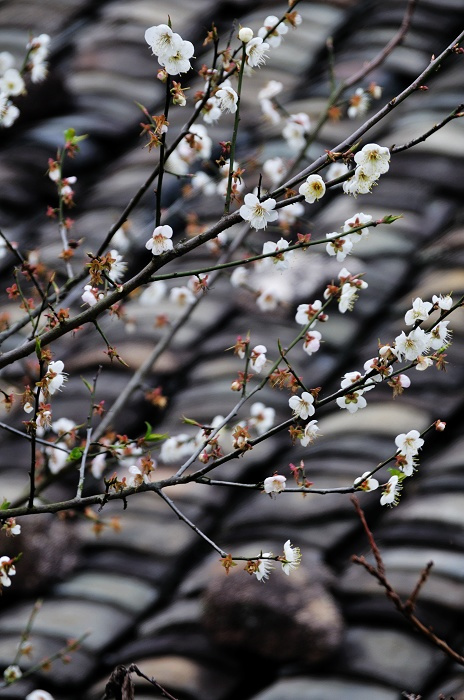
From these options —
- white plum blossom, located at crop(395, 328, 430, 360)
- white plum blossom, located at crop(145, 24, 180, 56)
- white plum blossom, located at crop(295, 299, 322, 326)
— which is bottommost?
white plum blossom, located at crop(395, 328, 430, 360)

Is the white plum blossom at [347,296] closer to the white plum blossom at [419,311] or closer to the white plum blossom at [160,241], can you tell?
the white plum blossom at [419,311]

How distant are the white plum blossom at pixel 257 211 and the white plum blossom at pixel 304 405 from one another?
0.34m

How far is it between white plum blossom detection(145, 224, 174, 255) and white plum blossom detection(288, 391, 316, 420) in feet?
1.22

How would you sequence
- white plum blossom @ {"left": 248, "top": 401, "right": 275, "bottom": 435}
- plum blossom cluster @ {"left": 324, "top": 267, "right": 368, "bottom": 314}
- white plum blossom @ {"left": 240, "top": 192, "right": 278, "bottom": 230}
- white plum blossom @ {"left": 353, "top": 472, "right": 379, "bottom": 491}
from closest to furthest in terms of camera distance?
white plum blossom @ {"left": 240, "top": 192, "right": 278, "bottom": 230}, white plum blossom @ {"left": 353, "top": 472, "right": 379, "bottom": 491}, plum blossom cluster @ {"left": 324, "top": 267, "right": 368, "bottom": 314}, white plum blossom @ {"left": 248, "top": 401, "right": 275, "bottom": 435}

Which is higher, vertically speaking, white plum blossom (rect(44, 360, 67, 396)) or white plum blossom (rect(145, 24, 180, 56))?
white plum blossom (rect(145, 24, 180, 56))

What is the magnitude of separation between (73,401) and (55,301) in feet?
5.98

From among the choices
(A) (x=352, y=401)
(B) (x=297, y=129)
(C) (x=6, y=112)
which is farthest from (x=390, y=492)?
(B) (x=297, y=129)

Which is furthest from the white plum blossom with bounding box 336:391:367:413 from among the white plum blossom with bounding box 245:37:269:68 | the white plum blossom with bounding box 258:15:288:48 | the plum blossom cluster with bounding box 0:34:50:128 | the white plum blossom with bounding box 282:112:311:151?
the white plum blossom with bounding box 282:112:311:151

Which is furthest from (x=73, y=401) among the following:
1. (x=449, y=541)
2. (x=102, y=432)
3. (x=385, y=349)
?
(x=385, y=349)

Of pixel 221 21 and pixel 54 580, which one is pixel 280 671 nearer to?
pixel 54 580

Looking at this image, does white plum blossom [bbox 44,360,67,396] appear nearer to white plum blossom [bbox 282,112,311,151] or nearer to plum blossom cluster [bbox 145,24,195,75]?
plum blossom cluster [bbox 145,24,195,75]

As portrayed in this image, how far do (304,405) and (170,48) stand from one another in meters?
0.70

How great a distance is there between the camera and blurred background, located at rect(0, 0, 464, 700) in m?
2.88

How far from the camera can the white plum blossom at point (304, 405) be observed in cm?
203
